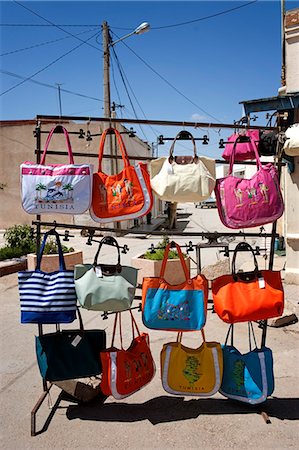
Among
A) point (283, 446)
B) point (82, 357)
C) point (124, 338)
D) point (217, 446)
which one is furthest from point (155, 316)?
point (124, 338)

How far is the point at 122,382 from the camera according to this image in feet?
10.7

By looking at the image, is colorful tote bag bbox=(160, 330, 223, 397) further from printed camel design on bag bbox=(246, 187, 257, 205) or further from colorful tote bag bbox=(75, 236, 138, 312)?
printed camel design on bag bbox=(246, 187, 257, 205)

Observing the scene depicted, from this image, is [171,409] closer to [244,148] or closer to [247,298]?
[247,298]

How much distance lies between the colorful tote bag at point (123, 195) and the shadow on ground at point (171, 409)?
160 cm

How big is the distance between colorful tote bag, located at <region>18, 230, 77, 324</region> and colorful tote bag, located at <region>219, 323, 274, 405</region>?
1.35m

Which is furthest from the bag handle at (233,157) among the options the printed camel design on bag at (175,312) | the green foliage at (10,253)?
the green foliage at (10,253)

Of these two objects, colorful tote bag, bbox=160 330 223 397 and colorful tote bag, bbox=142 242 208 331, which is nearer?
colorful tote bag, bbox=142 242 208 331

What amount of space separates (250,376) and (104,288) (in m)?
1.37

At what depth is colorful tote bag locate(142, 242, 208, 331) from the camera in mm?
3098

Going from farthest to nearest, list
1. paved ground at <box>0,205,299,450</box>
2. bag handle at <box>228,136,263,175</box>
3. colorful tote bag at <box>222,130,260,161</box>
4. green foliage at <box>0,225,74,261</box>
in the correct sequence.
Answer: green foliage at <box>0,225,74,261</box>
colorful tote bag at <box>222,130,260,161</box>
bag handle at <box>228,136,263,175</box>
paved ground at <box>0,205,299,450</box>

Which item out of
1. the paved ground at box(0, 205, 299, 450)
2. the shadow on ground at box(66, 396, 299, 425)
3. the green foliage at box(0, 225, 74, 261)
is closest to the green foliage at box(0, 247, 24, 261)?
the green foliage at box(0, 225, 74, 261)

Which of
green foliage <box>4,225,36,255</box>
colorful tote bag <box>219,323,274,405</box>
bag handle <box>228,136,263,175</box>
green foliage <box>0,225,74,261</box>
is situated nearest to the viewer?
bag handle <box>228,136,263,175</box>

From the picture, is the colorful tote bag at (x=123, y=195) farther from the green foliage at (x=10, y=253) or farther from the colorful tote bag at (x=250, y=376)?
the green foliage at (x=10, y=253)

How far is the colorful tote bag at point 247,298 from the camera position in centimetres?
308
